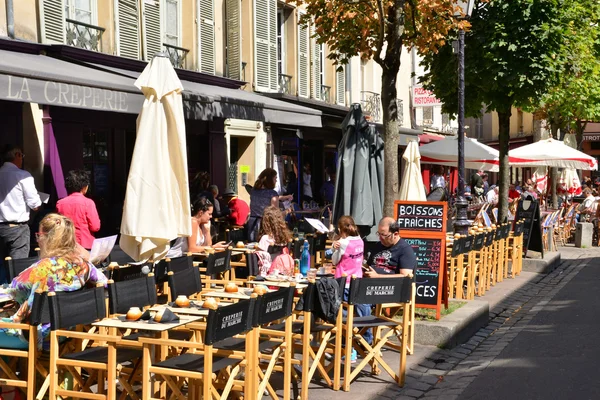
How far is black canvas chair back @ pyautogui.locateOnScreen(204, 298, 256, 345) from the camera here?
17.4ft

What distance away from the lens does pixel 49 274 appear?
6.22 m

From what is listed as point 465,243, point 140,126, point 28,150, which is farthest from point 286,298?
point 28,150

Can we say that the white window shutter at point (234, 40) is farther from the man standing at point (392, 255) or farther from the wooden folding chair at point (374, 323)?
the wooden folding chair at point (374, 323)

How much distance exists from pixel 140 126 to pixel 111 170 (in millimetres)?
7951

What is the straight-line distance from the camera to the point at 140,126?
8102 millimetres

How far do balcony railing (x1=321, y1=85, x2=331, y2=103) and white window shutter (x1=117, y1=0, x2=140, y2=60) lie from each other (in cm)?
935

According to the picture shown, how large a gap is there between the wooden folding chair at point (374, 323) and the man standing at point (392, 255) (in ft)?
3.40

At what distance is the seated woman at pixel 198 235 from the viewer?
10242 mm

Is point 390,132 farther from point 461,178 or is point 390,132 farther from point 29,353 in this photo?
point 29,353

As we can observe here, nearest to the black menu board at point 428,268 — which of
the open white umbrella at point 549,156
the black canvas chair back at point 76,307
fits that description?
the black canvas chair back at point 76,307

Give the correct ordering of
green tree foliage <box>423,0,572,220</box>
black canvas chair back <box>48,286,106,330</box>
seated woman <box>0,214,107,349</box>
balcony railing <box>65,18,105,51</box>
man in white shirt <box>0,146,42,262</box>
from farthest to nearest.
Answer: green tree foliage <box>423,0,572,220</box> < balcony railing <box>65,18,105,51</box> < man in white shirt <box>0,146,42,262</box> < seated woman <box>0,214,107,349</box> < black canvas chair back <box>48,286,106,330</box>

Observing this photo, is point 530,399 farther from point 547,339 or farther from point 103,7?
point 103,7

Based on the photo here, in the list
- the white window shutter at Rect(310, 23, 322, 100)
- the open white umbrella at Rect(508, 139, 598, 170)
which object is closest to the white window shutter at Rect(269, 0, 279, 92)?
the white window shutter at Rect(310, 23, 322, 100)

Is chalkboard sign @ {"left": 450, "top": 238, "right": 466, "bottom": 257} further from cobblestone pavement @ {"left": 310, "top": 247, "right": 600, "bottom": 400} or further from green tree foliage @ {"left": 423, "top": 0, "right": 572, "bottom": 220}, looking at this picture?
green tree foliage @ {"left": 423, "top": 0, "right": 572, "bottom": 220}
